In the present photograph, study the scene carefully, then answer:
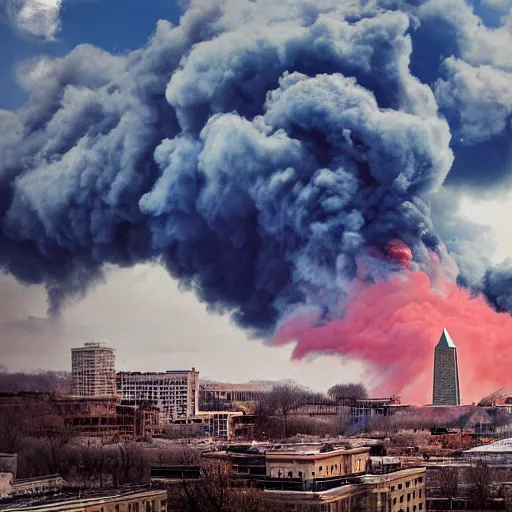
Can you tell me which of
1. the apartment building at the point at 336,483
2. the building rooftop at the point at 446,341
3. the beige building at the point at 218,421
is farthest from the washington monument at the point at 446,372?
the beige building at the point at 218,421

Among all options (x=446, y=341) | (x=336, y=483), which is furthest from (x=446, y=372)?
(x=336, y=483)

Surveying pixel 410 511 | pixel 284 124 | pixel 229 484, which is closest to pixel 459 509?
pixel 410 511

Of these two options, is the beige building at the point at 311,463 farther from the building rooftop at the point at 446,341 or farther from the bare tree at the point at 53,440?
the bare tree at the point at 53,440

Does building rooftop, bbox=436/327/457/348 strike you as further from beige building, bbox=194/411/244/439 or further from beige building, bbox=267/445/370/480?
beige building, bbox=194/411/244/439

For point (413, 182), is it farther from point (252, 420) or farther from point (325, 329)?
point (252, 420)

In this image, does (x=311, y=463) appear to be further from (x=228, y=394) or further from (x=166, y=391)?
(x=166, y=391)

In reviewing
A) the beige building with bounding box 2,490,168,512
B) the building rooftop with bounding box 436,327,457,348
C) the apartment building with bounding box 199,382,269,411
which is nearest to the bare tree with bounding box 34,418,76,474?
the apartment building with bounding box 199,382,269,411

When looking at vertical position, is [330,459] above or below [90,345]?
below

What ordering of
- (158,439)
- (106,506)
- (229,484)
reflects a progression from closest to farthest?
(106,506) → (229,484) → (158,439)
